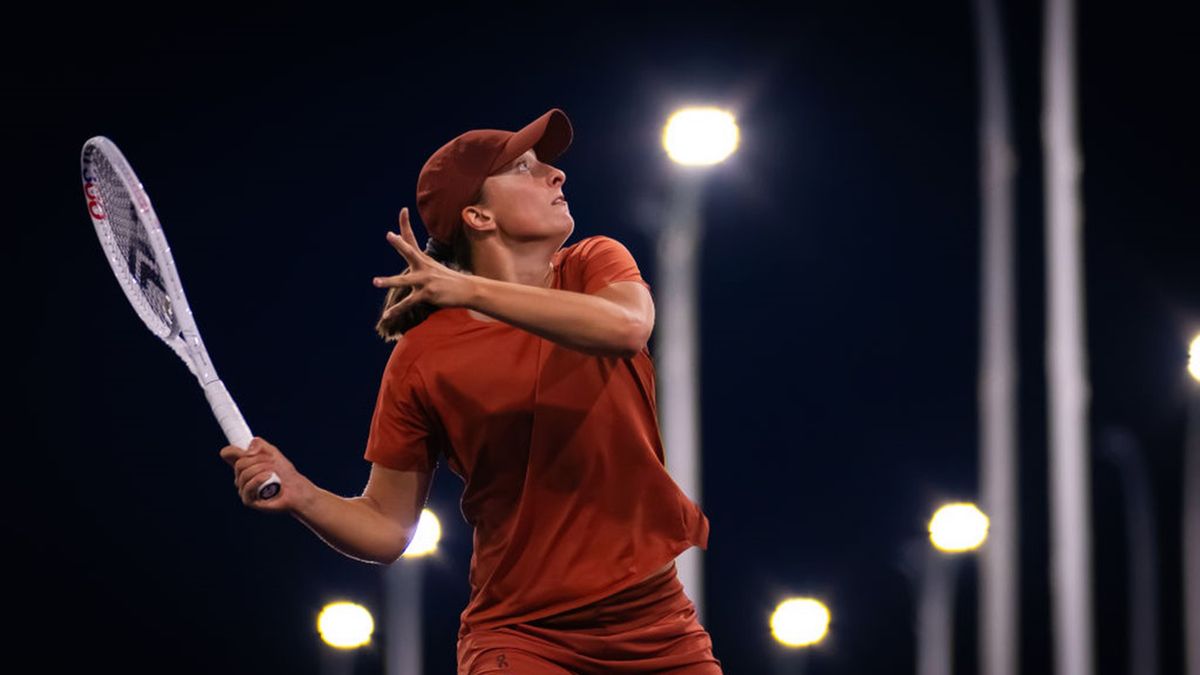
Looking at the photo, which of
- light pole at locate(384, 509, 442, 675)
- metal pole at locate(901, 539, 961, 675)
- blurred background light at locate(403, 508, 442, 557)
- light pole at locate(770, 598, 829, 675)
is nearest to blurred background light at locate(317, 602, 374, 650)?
light pole at locate(384, 509, 442, 675)

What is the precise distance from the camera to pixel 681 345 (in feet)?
24.0

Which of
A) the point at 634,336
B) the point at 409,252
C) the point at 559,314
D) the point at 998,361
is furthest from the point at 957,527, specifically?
the point at 409,252

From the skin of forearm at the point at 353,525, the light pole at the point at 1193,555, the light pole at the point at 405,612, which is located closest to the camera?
the skin of forearm at the point at 353,525

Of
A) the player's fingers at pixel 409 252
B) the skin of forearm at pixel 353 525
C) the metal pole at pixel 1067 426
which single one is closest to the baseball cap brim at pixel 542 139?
the player's fingers at pixel 409 252

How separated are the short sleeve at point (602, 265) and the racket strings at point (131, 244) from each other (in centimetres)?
132

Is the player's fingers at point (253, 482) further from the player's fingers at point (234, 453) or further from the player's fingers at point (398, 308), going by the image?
the player's fingers at point (398, 308)

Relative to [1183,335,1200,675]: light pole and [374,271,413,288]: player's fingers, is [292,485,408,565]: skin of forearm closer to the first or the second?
[374,271,413,288]: player's fingers

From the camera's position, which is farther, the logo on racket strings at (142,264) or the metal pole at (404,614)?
the metal pole at (404,614)

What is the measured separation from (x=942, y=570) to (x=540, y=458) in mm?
10706

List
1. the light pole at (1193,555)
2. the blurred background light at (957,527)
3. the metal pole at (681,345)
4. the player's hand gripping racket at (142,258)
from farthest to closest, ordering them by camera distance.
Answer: the blurred background light at (957,527), the light pole at (1193,555), the metal pole at (681,345), the player's hand gripping racket at (142,258)

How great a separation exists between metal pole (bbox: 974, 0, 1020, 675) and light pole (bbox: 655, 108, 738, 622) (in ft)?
7.24

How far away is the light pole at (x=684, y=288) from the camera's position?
7172mm

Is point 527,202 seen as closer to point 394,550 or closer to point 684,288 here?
point 394,550

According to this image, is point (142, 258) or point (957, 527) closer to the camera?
point (142, 258)
